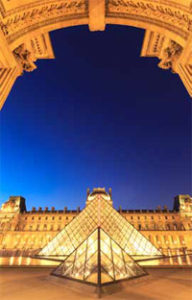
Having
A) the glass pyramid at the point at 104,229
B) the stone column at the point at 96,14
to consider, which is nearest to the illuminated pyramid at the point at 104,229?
the glass pyramid at the point at 104,229

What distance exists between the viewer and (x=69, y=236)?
1299 centimetres

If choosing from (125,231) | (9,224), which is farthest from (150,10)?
(9,224)

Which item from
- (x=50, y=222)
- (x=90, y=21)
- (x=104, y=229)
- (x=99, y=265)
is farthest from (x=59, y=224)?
(x=90, y=21)

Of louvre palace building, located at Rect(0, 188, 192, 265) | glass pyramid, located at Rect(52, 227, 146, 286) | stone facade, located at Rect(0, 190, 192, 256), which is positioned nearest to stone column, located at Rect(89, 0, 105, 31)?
glass pyramid, located at Rect(52, 227, 146, 286)

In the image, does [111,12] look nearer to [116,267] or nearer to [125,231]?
[116,267]

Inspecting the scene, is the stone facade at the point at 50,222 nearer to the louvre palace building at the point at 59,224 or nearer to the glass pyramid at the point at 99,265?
the louvre palace building at the point at 59,224

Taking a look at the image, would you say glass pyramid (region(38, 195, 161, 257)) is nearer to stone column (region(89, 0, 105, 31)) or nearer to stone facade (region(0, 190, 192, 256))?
stone column (region(89, 0, 105, 31))

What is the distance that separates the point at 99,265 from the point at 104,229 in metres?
8.87

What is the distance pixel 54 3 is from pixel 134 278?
27.8ft

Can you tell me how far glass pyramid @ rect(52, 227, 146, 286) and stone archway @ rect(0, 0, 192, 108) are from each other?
550 cm

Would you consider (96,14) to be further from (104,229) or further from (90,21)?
(104,229)

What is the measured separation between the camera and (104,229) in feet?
44.0

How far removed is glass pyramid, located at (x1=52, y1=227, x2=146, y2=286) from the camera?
4879mm

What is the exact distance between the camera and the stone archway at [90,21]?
441 cm
